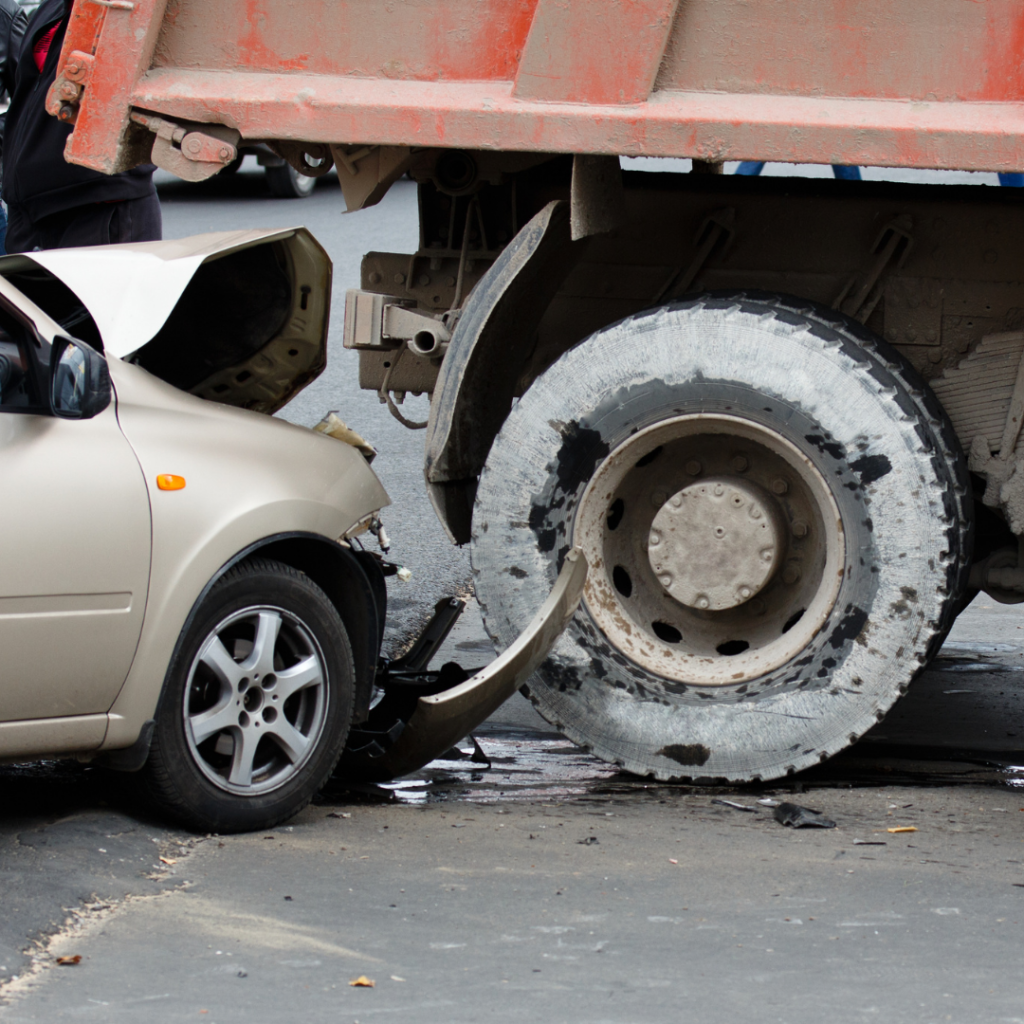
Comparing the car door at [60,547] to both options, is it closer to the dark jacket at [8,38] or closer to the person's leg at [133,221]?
the person's leg at [133,221]

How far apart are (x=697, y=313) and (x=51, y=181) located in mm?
2939

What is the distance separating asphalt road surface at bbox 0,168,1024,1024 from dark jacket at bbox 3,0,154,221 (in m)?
2.52

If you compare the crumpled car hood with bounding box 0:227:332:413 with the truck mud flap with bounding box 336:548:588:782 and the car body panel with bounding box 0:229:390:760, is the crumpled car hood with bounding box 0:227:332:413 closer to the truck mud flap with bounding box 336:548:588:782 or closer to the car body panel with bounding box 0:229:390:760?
the car body panel with bounding box 0:229:390:760

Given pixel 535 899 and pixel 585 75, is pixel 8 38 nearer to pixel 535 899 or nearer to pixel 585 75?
pixel 585 75

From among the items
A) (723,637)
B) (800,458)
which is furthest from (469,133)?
(723,637)

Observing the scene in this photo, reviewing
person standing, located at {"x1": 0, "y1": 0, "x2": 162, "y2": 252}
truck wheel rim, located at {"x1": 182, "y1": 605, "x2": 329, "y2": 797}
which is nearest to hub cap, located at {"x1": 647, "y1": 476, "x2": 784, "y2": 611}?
truck wheel rim, located at {"x1": 182, "y1": 605, "x2": 329, "y2": 797}

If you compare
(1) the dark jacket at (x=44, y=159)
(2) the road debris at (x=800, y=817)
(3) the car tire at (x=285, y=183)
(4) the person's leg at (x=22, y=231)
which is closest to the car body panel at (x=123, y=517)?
(2) the road debris at (x=800, y=817)

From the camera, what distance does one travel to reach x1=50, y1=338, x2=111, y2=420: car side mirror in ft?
12.5

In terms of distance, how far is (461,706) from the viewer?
4.46m

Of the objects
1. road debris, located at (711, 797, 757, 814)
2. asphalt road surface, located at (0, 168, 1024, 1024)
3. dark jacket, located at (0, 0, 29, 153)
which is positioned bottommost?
asphalt road surface, located at (0, 168, 1024, 1024)

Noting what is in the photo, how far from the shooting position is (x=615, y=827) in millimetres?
4336

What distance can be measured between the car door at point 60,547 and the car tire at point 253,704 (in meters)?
0.20

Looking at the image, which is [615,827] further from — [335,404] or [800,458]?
[335,404]

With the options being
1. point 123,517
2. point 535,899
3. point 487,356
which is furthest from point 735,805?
point 123,517
